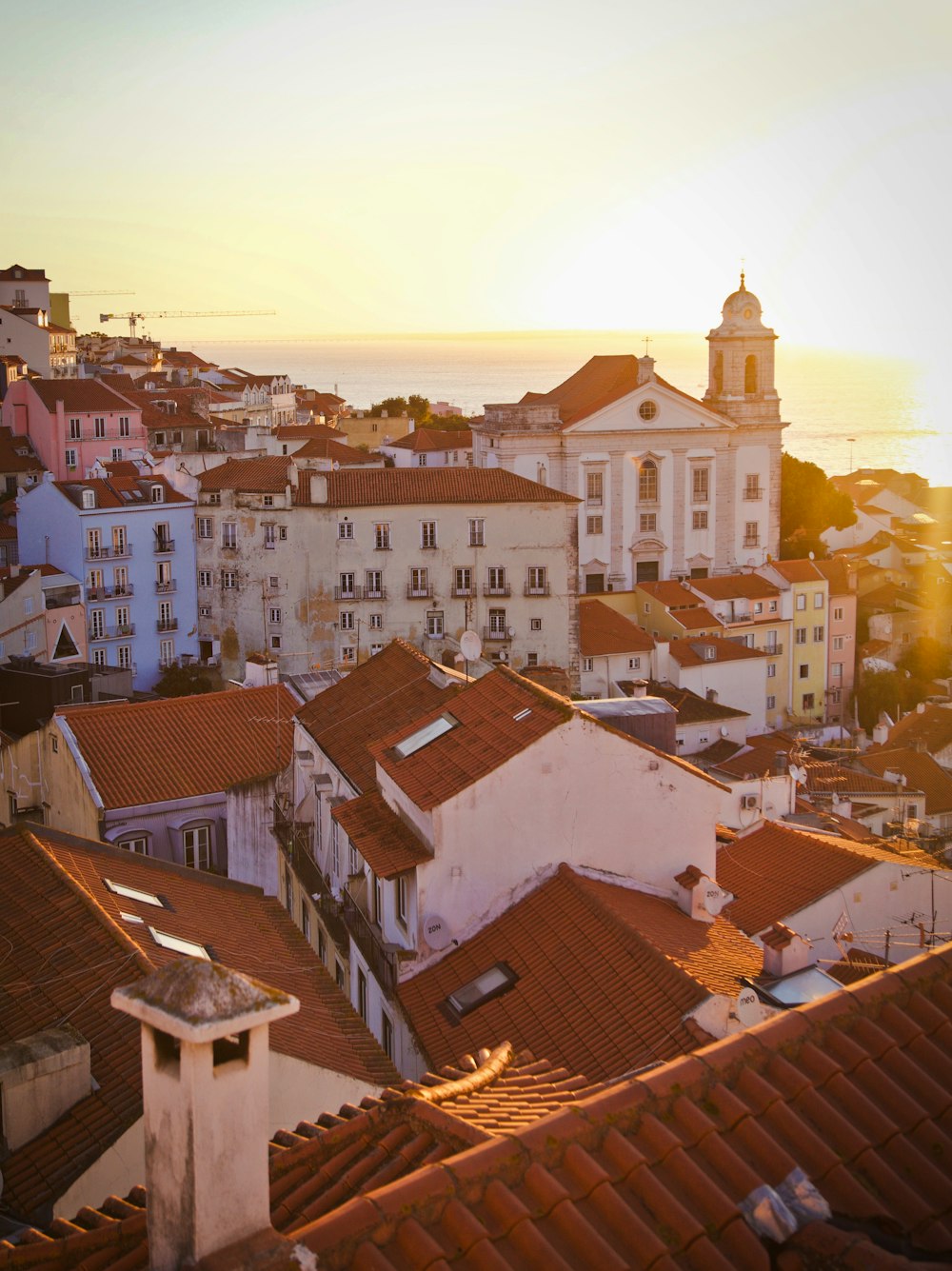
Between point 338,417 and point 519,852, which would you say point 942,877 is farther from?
point 338,417

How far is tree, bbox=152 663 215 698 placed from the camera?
3909 centimetres

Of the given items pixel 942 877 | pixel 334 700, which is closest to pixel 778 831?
pixel 942 877

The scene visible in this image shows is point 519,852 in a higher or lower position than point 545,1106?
lower

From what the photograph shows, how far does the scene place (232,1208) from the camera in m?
4.29

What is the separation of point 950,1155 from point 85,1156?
507 centimetres

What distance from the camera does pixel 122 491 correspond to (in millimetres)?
40469

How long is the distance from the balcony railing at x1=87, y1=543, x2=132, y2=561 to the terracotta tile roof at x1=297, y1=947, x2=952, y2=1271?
3613cm

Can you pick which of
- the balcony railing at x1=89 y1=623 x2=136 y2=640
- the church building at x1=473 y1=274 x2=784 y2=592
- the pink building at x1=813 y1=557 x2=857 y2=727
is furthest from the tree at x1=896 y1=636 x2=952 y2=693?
the balcony railing at x1=89 y1=623 x2=136 y2=640

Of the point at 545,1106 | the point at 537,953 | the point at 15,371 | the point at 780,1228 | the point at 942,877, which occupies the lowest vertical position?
the point at 942,877

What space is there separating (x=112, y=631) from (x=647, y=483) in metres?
21.8

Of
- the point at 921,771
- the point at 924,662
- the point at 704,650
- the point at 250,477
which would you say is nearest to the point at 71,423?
the point at 250,477

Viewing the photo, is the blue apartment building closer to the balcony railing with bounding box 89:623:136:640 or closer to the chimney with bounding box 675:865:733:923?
the balcony railing with bounding box 89:623:136:640

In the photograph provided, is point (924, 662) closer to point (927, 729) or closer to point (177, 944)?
point (927, 729)

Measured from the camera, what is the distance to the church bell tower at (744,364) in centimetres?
5516
